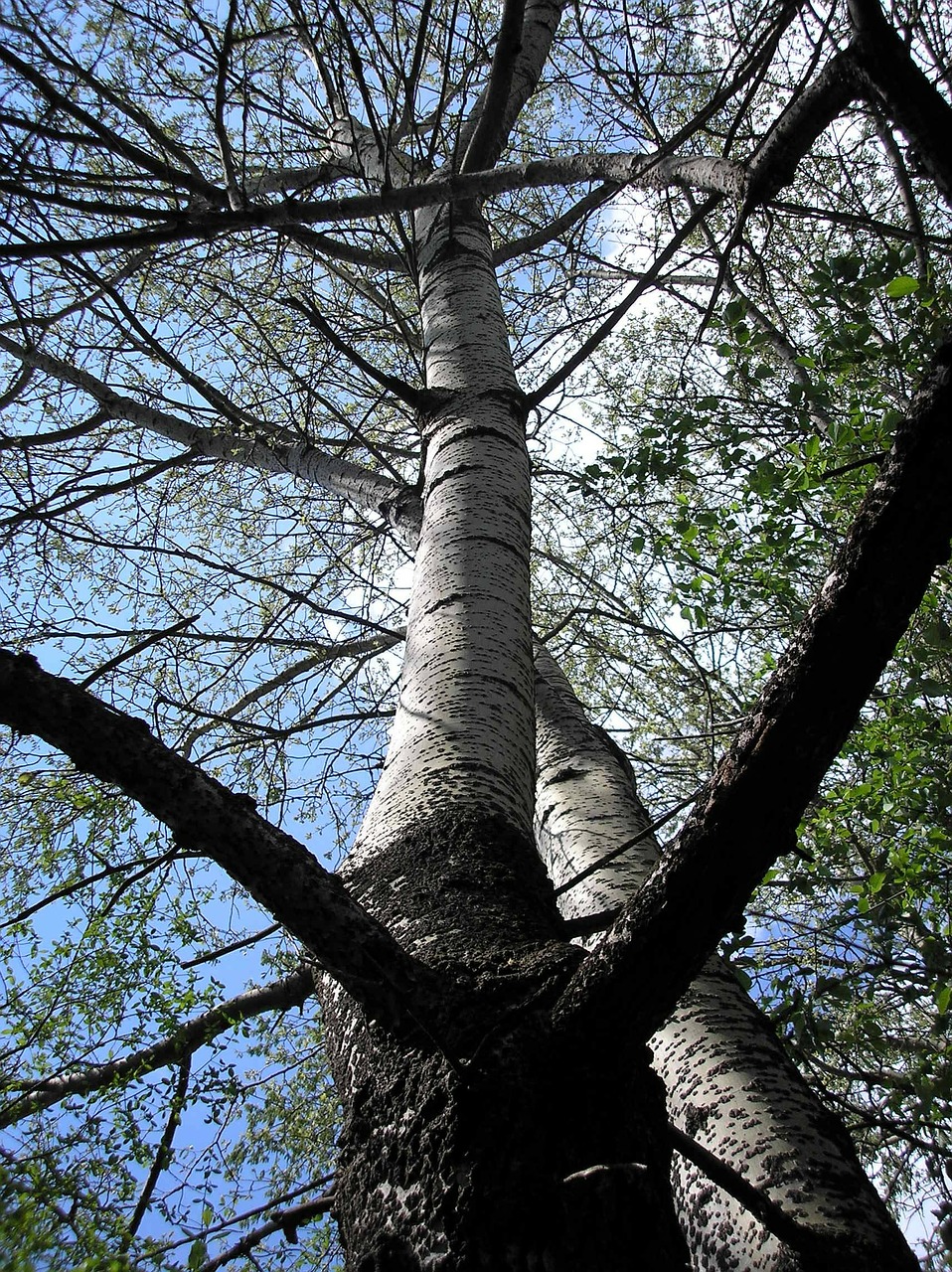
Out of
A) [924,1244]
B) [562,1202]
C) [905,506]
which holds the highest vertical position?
[905,506]

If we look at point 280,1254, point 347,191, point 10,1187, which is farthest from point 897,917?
point 347,191

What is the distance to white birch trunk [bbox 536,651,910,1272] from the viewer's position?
0.99 metres

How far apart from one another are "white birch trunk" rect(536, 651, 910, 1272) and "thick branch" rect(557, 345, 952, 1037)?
0.29 feet

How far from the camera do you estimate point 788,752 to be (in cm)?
82

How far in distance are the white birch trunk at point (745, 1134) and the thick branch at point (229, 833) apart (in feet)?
0.80

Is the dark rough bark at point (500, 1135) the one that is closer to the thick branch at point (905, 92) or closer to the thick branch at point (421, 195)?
the thick branch at point (905, 92)

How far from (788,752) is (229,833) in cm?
63

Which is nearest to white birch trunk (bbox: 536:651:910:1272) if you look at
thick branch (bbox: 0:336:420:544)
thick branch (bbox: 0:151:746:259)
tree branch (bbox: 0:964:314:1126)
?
tree branch (bbox: 0:964:314:1126)

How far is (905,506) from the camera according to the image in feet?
2.68

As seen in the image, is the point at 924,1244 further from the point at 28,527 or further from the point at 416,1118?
the point at 28,527

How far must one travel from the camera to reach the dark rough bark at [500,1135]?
2.37ft

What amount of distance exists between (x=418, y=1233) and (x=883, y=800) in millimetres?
2350

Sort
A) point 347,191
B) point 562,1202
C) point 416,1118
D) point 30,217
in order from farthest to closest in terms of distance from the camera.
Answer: point 347,191 → point 30,217 → point 416,1118 → point 562,1202

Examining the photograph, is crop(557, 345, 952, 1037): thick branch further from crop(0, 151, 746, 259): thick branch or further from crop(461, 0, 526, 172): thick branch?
crop(461, 0, 526, 172): thick branch
